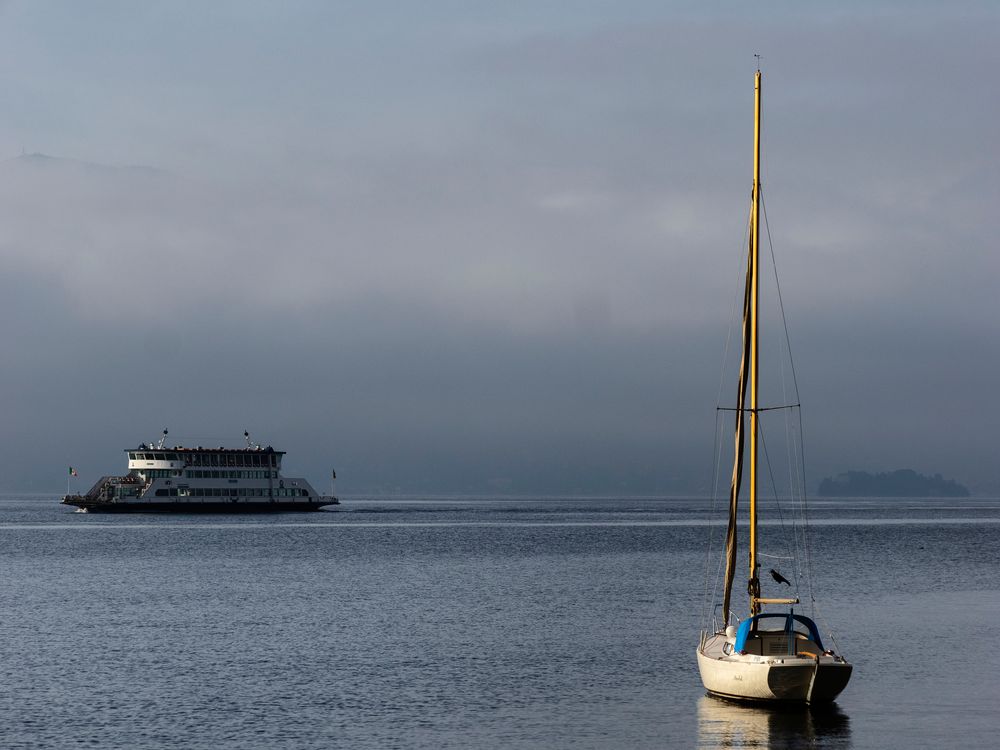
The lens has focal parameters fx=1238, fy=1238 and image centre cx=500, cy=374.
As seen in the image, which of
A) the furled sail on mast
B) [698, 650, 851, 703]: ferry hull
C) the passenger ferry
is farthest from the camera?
the passenger ferry

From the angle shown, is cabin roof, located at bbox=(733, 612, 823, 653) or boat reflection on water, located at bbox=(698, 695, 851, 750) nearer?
boat reflection on water, located at bbox=(698, 695, 851, 750)

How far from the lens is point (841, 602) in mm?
72000

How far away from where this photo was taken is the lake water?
35969 millimetres

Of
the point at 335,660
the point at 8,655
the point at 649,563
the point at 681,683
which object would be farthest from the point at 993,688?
the point at 649,563

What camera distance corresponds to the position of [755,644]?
125 ft

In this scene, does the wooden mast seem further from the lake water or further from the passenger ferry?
the passenger ferry

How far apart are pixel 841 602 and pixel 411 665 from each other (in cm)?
3335

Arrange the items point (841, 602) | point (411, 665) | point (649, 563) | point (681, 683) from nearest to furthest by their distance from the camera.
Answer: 1. point (681, 683)
2. point (411, 665)
3. point (841, 602)
4. point (649, 563)

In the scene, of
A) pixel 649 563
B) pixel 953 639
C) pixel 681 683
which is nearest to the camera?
pixel 681 683

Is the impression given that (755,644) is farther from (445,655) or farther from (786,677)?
(445,655)

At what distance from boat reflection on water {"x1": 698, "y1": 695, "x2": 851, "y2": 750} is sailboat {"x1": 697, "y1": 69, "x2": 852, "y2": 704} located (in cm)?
42

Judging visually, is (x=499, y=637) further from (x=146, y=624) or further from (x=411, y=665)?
(x=146, y=624)

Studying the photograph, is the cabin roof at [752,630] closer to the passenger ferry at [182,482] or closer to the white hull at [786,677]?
the white hull at [786,677]

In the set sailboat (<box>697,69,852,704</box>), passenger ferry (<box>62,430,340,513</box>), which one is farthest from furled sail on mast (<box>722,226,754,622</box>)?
passenger ferry (<box>62,430,340,513</box>)
